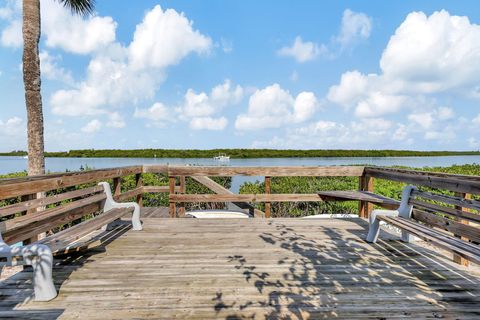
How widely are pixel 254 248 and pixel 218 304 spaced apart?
1486 mm

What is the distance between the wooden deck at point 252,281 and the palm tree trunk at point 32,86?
3194 millimetres

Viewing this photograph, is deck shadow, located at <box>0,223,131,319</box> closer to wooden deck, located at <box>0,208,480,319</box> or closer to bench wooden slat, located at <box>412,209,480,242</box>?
wooden deck, located at <box>0,208,480,319</box>

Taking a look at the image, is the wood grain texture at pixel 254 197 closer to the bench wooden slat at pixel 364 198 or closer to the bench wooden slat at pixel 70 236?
the bench wooden slat at pixel 364 198

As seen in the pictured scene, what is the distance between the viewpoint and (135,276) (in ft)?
9.82

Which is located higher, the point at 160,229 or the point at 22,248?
the point at 22,248

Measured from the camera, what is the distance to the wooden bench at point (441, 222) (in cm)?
271

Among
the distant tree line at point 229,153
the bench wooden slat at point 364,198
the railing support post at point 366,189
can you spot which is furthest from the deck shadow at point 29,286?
the distant tree line at point 229,153

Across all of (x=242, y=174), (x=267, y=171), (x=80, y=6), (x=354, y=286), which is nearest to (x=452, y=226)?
(x=354, y=286)

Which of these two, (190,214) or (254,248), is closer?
(254,248)

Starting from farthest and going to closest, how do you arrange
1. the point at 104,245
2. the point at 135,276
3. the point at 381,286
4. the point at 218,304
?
the point at 104,245, the point at 135,276, the point at 381,286, the point at 218,304

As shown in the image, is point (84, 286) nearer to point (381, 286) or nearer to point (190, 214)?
point (381, 286)

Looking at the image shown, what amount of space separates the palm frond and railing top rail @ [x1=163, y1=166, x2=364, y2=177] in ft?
17.4

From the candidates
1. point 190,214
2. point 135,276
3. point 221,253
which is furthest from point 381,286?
point 190,214

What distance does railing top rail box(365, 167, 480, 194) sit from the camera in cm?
304
